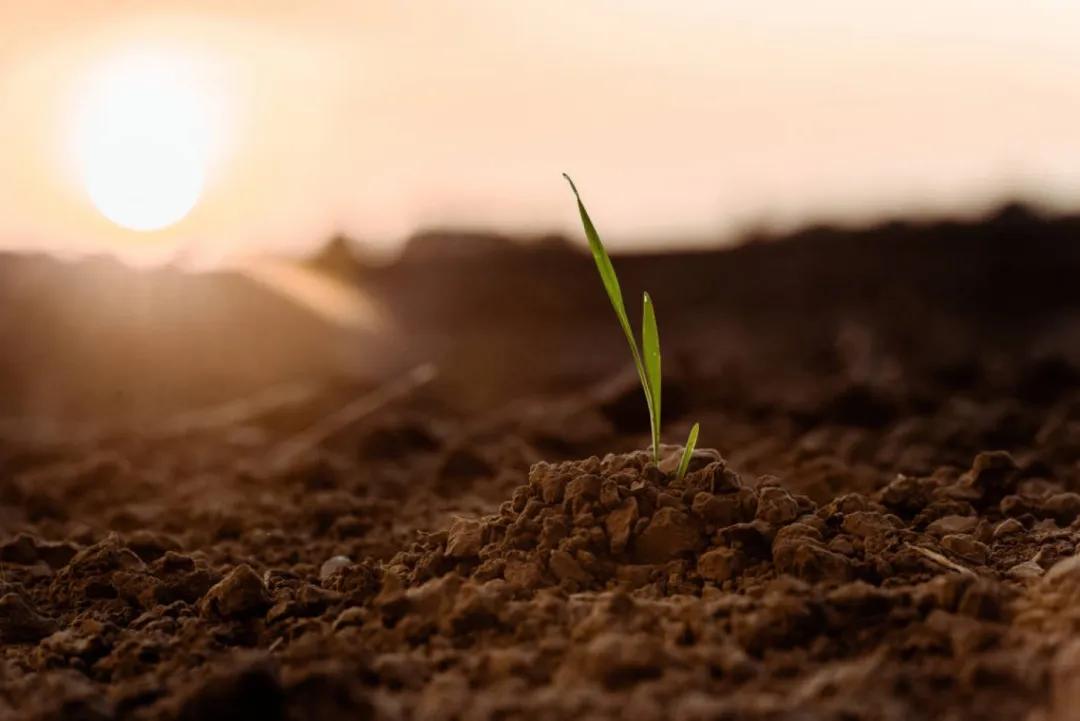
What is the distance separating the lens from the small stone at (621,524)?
1.72 m

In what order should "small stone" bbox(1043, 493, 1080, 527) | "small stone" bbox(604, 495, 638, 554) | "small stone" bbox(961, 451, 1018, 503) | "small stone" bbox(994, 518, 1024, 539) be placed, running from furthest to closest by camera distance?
"small stone" bbox(961, 451, 1018, 503)
"small stone" bbox(1043, 493, 1080, 527)
"small stone" bbox(994, 518, 1024, 539)
"small stone" bbox(604, 495, 638, 554)

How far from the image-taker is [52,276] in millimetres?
9250

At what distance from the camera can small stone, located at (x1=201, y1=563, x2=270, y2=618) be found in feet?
5.85

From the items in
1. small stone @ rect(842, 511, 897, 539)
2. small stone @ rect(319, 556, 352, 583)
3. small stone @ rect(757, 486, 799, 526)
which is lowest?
small stone @ rect(319, 556, 352, 583)

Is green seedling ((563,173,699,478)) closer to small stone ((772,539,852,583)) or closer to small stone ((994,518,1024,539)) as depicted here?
small stone ((772,539,852,583))

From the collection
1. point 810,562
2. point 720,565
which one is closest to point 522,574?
point 720,565

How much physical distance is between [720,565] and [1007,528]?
686mm

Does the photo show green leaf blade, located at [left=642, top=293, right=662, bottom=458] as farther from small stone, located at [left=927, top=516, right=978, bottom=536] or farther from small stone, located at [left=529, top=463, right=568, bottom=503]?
small stone, located at [left=927, top=516, right=978, bottom=536]

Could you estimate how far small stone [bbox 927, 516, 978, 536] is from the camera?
205cm

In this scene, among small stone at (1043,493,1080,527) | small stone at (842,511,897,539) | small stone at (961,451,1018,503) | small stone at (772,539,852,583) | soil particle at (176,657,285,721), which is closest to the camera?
soil particle at (176,657,285,721)

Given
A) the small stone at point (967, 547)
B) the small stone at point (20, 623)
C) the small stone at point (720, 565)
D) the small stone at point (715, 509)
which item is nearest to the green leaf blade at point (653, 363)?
the small stone at point (715, 509)

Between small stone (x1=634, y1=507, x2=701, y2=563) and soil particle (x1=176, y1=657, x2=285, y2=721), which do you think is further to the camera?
small stone (x1=634, y1=507, x2=701, y2=563)

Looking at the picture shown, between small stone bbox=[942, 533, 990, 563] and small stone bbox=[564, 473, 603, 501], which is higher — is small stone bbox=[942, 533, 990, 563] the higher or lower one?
the lower one

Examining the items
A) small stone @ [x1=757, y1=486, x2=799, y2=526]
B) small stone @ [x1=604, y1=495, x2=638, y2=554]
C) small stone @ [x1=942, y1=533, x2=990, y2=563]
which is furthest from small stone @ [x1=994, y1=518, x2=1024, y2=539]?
small stone @ [x1=604, y1=495, x2=638, y2=554]
